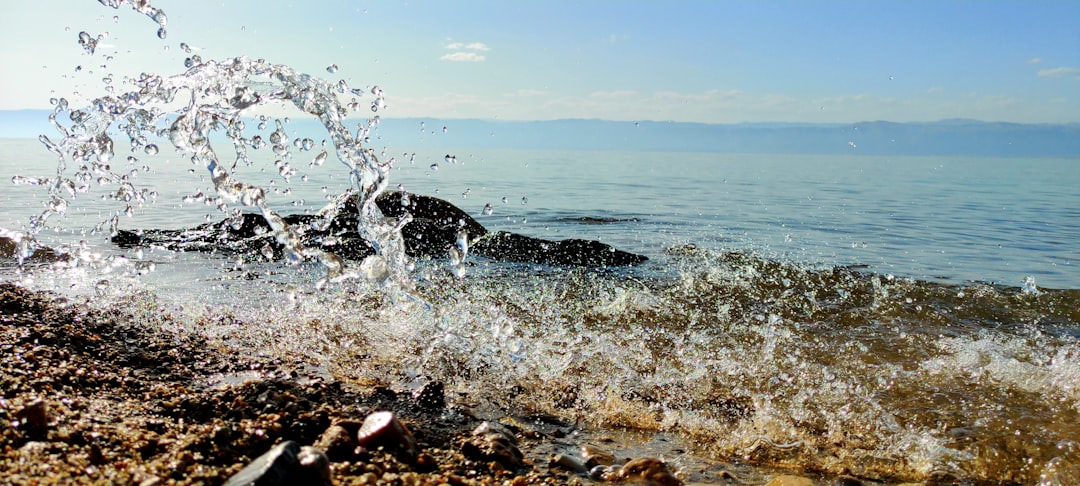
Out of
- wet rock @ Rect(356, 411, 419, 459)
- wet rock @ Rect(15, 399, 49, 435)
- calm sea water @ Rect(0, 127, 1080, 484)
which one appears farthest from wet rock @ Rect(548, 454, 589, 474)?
wet rock @ Rect(15, 399, 49, 435)

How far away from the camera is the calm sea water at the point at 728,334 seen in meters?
4.03

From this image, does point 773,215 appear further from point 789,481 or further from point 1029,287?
point 789,481

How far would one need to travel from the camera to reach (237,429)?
9.82 feet

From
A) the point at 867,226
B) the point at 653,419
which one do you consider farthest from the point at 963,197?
the point at 653,419

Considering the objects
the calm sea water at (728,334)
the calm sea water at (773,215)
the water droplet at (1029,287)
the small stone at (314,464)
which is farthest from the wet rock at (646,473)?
the water droplet at (1029,287)

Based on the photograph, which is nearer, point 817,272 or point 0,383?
point 0,383

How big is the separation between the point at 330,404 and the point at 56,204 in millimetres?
5283

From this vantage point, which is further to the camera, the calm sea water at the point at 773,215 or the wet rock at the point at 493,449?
the calm sea water at the point at 773,215

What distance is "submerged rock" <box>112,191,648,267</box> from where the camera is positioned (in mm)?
9422

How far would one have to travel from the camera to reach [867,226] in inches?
581

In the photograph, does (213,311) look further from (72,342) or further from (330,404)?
(330,404)

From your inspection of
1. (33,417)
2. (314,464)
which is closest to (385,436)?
(314,464)

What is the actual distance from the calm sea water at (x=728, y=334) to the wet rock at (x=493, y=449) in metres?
0.58

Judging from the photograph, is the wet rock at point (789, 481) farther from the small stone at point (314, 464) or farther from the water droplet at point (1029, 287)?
the water droplet at point (1029, 287)
